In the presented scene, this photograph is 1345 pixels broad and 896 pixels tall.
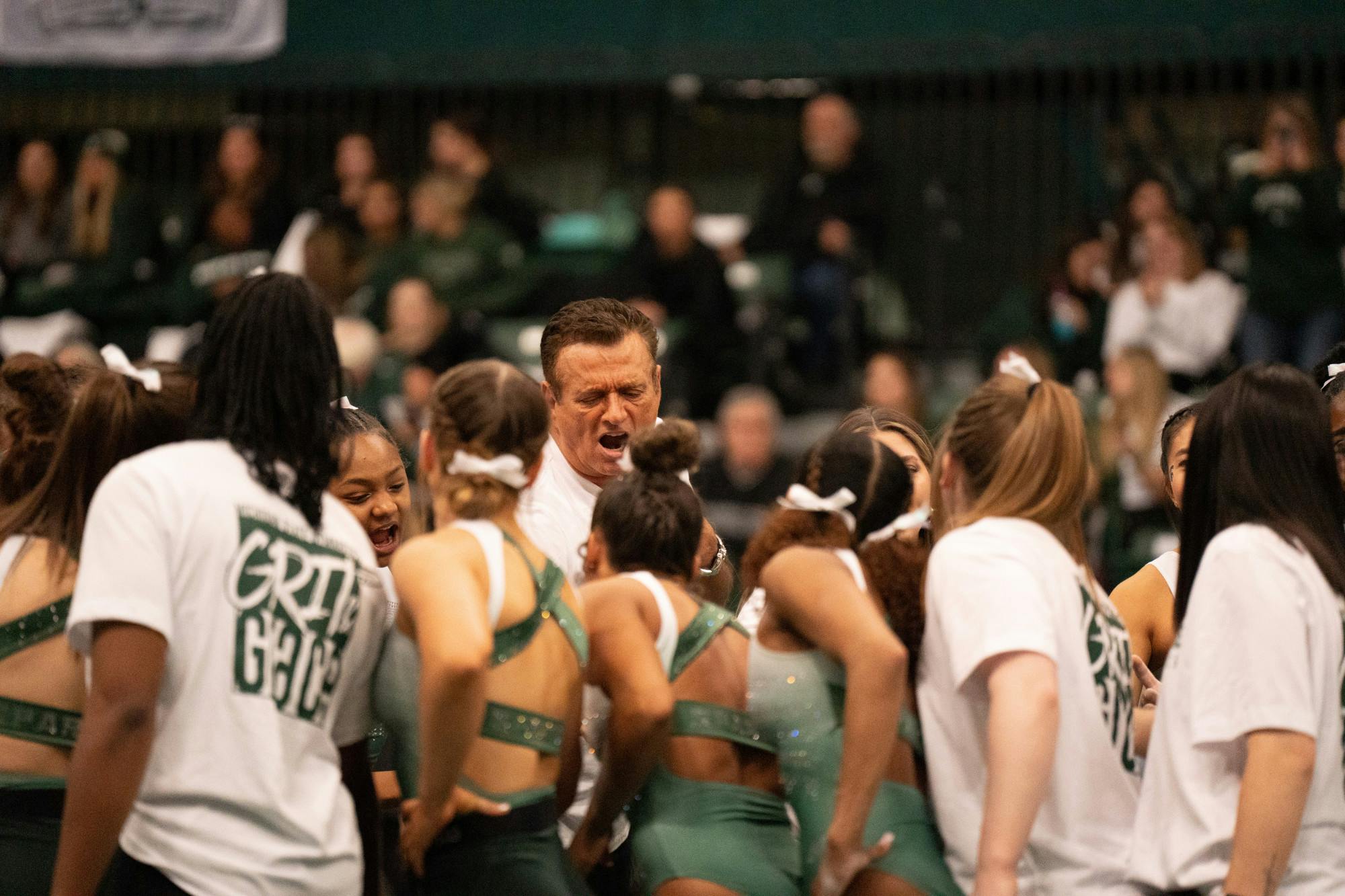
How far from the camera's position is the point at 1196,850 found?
2867 mm

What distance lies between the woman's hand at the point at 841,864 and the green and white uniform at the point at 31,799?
1.31 m

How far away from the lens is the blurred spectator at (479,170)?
9.08m

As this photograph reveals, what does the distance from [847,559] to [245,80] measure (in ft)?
27.1

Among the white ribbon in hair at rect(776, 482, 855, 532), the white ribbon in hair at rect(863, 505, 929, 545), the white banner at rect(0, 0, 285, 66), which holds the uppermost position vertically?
the white banner at rect(0, 0, 285, 66)

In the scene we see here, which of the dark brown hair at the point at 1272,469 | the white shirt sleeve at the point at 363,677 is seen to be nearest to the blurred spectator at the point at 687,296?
→ the dark brown hair at the point at 1272,469

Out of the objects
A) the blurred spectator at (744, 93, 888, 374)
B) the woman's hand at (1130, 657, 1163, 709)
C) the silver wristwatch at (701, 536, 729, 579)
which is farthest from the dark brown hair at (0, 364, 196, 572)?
the blurred spectator at (744, 93, 888, 374)

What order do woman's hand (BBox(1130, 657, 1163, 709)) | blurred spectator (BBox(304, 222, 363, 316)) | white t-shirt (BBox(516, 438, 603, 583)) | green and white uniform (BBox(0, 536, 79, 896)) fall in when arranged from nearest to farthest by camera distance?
1. green and white uniform (BBox(0, 536, 79, 896))
2. white t-shirt (BBox(516, 438, 603, 583))
3. woman's hand (BBox(1130, 657, 1163, 709))
4. blurred spectator (BBox(304, 222, 363, 316))

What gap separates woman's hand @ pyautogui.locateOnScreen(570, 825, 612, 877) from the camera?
118 inches

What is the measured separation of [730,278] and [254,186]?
2720mm

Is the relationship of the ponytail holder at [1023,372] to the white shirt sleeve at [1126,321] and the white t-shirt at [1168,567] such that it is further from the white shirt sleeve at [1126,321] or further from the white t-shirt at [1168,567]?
the white shirt sleeve at [1126,321]

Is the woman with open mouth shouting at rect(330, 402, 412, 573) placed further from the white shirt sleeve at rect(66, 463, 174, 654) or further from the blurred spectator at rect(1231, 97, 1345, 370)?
the blurred spectator at rect(1231, 97, 1345, 370)

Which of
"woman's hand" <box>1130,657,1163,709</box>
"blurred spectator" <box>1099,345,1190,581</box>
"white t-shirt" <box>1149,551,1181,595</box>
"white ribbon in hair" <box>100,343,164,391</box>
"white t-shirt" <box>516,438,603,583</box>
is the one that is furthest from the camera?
"blurred spectator" <box>1099,345,1190,581</box>

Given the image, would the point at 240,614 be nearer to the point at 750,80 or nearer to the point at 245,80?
the point at 750,80

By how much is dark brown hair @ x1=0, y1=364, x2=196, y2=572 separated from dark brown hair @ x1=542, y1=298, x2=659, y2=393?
1.07m
